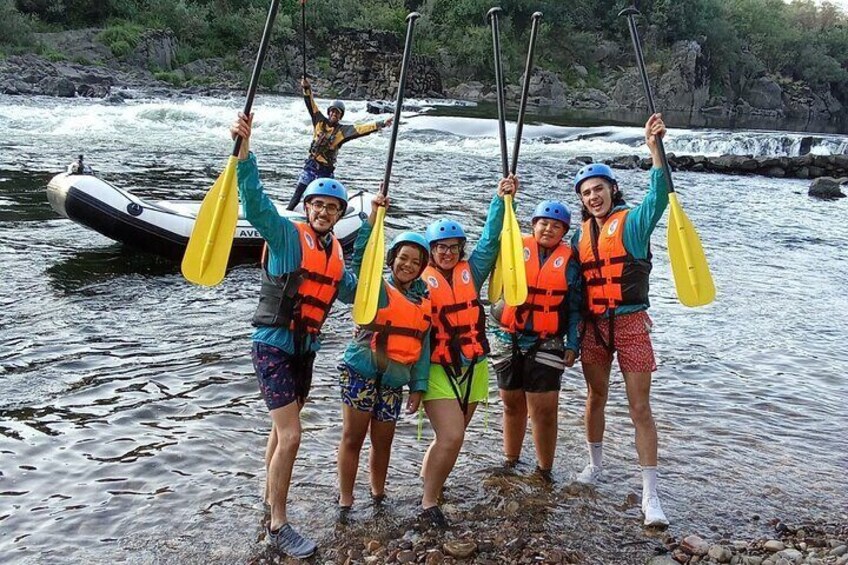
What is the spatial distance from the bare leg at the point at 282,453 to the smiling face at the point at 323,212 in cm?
89

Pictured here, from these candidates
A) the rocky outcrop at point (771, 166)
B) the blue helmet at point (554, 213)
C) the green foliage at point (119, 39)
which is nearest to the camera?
the blue helmet at point (554, 213)

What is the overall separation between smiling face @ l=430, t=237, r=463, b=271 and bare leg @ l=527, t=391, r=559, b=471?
34.8 inches

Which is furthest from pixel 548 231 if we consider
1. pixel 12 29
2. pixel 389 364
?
pixel 12 29

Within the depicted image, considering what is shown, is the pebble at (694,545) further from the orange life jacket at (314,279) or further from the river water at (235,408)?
the orange life jacket at (314,279)

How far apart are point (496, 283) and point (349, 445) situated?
1238 mm

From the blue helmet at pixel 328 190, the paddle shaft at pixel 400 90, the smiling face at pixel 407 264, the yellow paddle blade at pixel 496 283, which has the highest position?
the paddle shaft at pixel 400 90

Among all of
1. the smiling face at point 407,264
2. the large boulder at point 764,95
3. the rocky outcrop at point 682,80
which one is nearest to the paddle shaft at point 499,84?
the smiling face at point 407,264

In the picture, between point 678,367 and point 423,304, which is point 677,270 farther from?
point 678,367

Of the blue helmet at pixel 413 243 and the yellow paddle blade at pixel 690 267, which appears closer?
the blue helmet at pixel 413 243

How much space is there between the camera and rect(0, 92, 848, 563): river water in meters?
4.13

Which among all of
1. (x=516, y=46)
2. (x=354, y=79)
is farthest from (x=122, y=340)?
(x=516, y=46)

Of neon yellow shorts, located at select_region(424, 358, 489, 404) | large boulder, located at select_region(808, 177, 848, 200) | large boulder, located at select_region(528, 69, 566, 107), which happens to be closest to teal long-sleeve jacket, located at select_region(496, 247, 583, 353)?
neon yellow shorts, located at select_region(424, 358, 489, 404)

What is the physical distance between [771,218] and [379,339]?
13908mm

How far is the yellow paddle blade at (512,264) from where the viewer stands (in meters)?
4.09
